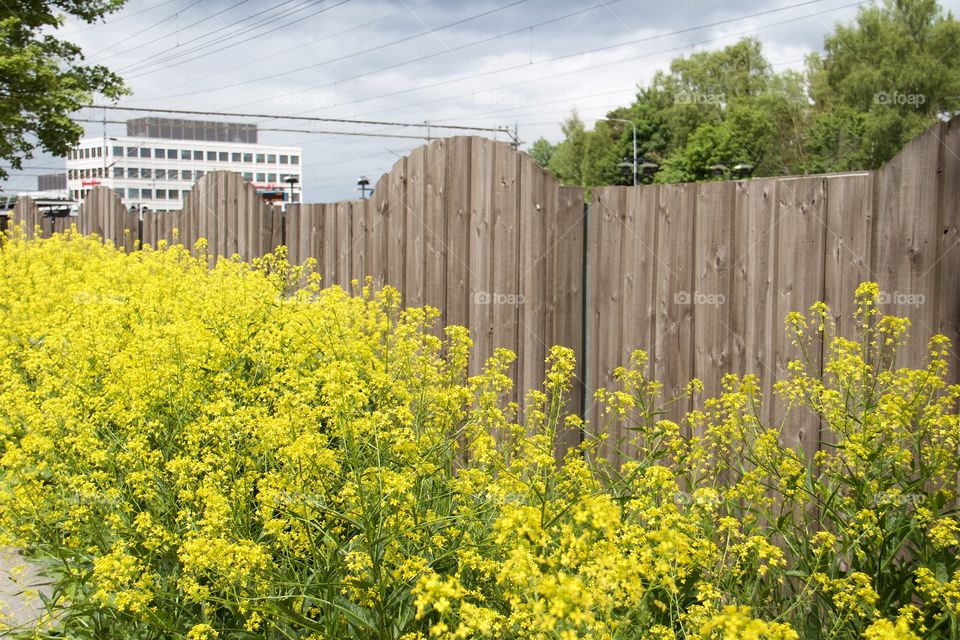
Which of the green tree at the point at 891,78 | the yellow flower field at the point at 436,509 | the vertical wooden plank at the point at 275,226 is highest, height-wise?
the green tree at the point at 891,78

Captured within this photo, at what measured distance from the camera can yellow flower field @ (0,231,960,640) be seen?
223cm

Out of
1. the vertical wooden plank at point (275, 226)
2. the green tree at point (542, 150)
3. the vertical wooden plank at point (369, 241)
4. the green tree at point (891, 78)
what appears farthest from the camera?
the green tree at point (542, 150)

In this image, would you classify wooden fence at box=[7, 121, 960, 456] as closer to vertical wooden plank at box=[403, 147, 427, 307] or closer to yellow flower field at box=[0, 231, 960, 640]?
vertical wooden plank at box=[403, 147, 427, 307]

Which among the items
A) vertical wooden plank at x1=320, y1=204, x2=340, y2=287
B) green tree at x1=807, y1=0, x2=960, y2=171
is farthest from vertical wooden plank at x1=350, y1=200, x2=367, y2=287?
green tree at x1=807, y1=0, x2=960, y2=171

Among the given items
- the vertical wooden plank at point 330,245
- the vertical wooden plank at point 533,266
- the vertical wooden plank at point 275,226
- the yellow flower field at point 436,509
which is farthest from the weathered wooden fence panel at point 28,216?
the vertical wooden plank at point 533,266

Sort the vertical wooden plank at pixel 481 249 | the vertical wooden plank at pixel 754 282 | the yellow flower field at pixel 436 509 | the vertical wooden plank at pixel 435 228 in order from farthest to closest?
the vertical wooden plank at pixel 435 228 < the vertical wooden plank at pixel 481 249 < the vertical wooden plank at pixel 754 282 < the yellow flower field at pixel 436 509

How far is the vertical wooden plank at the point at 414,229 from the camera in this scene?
5559 mm

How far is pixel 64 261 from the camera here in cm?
819

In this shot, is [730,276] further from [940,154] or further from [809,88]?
[809,88]

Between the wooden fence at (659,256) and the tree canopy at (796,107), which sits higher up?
the tree canopy at (796,107)

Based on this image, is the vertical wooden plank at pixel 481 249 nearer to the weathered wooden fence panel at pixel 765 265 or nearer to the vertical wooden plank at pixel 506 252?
the vertical wooden plank at pixel 506 252

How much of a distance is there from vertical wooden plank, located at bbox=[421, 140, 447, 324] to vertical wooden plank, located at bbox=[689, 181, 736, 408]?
1.75 m

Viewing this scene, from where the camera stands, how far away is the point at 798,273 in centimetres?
385

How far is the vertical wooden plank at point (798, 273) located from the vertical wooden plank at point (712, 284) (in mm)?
229
